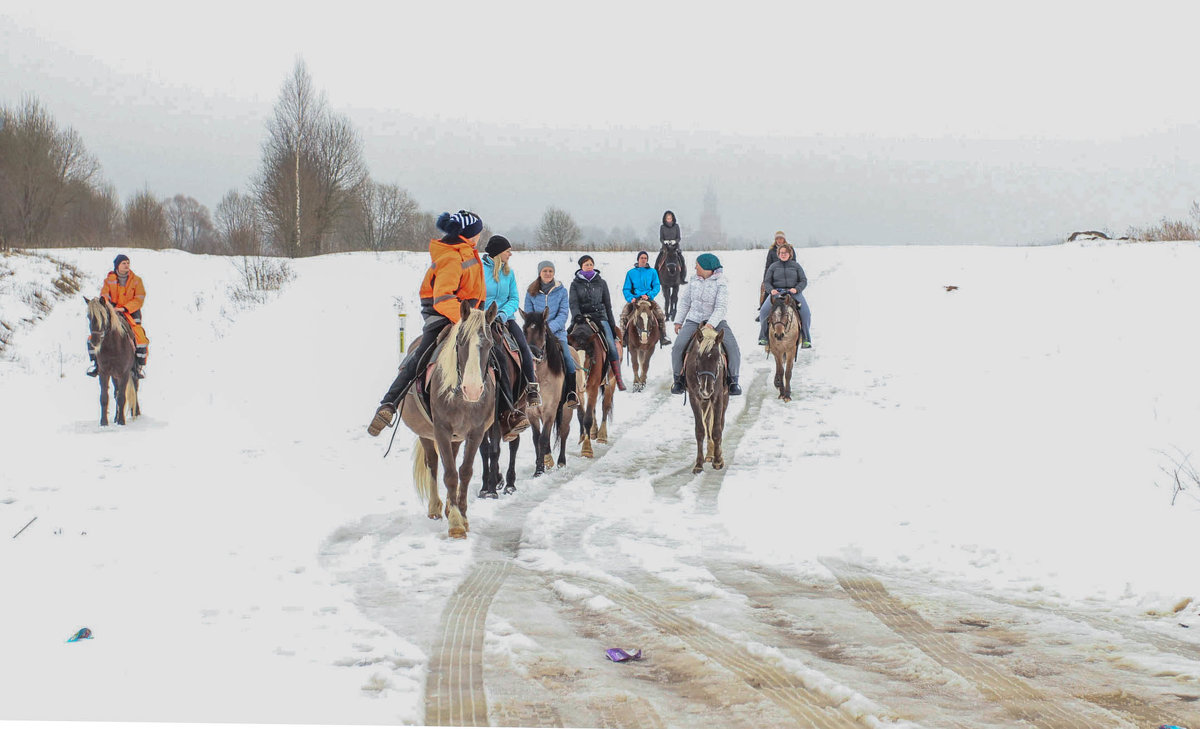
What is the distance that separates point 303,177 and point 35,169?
2659 centimetres

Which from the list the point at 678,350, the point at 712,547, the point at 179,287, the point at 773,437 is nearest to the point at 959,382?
the point at 773,437

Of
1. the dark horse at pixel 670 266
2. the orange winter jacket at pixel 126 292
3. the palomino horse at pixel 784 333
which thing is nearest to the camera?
the orange winter jacket at pixel 126 292

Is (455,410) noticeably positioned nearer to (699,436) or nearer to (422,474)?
(422,474)

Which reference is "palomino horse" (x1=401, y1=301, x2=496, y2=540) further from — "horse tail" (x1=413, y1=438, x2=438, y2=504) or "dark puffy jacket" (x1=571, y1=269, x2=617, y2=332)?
"dark puffy jacket" (x1=571, y1=269, x2=617, y2=332)

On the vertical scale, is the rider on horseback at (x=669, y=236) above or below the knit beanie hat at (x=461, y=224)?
above

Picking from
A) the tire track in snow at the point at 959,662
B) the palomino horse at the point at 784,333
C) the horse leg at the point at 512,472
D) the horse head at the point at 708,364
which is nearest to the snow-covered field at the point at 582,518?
the tire track in snow at the point at 959,662

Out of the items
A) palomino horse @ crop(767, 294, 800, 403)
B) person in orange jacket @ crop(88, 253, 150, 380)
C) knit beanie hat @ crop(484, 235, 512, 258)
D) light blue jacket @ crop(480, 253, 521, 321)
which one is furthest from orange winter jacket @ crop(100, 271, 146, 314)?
palomino horse @ crop(767, 294, 800, 403)

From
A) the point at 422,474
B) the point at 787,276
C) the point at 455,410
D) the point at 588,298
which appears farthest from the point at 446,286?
the point at 787,276

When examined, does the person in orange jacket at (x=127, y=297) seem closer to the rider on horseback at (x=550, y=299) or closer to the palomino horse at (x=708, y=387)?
the rider on horseback at (x=550, y=299)

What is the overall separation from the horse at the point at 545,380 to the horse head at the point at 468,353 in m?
2.48

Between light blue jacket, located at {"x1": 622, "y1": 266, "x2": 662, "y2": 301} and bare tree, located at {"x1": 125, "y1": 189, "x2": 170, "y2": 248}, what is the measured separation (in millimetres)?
7330

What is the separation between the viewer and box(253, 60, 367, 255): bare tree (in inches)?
1080

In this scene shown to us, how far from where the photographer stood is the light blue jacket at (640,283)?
45.2 feet

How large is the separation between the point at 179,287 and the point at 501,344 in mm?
18241
